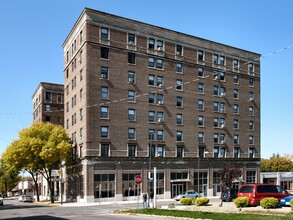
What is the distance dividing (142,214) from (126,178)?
3055cm

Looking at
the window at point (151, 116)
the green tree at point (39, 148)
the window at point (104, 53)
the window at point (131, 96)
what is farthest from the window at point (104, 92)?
the green tree at point (39, 148)

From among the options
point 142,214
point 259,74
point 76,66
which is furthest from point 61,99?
point 142,214

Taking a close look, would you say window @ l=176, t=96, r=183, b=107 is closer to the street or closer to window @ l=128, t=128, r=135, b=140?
window @ l=128, t=128, r=135, b=140

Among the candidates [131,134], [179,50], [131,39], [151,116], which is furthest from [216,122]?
[131,39]

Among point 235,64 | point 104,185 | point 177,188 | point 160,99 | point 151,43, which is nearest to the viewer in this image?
point 104,185

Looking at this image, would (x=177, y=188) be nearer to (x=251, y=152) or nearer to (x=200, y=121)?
(x=200, y=121)

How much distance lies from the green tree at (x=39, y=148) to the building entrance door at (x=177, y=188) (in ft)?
55.6

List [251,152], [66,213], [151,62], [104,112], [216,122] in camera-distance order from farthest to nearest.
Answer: [251,152], [216,122], [151,62], [104,112], [66,213]

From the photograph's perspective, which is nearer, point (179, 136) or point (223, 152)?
point (179, 136)

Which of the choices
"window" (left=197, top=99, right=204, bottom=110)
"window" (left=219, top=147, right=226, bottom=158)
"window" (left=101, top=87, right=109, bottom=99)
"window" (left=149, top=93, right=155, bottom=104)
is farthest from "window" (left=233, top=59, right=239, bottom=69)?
"window" (left=101, top=87, right=109, bottom=99)

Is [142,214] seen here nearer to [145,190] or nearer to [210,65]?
[145,190]

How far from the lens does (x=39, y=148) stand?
63531 mm

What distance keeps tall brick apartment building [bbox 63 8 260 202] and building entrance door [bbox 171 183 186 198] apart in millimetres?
155

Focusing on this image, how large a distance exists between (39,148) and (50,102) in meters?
32.3
